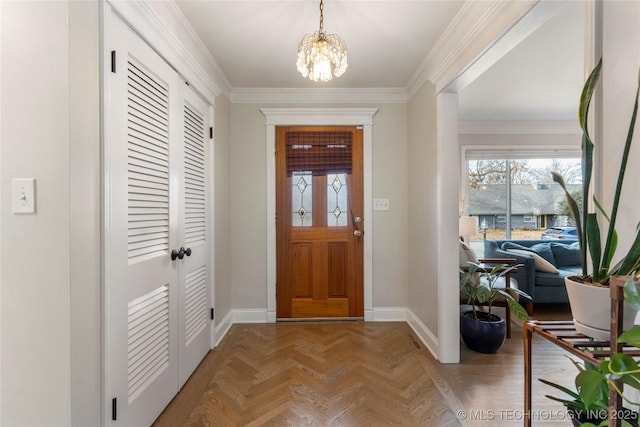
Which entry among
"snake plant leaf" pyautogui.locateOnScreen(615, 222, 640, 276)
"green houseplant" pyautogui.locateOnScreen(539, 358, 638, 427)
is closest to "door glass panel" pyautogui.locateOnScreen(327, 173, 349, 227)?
"green houseplant" pyautogui.locateOnScreen(539, 358, 638, 427)

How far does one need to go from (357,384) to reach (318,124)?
2415 millimetres

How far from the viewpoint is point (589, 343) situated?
86 centimetres

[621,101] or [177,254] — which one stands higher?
[621,101]

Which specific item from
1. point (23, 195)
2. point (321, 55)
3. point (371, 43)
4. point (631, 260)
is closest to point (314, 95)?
point (371, 43)

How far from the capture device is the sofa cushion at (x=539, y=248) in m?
3.71

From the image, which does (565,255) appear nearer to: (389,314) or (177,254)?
(389,314)

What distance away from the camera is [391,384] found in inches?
79.0

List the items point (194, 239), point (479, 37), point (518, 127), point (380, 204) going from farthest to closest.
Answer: point (518, 127) → point (380, 204) → point (194, 239) → point (479, 37)

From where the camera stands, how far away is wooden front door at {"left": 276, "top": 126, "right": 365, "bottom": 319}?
10.3 feet

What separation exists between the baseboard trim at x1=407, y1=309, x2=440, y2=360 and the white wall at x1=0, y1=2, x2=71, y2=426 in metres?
2.33

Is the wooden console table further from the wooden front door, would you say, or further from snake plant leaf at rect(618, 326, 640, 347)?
the wooden front door

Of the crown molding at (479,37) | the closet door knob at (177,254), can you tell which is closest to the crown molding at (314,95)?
the crown molding at (479,37)

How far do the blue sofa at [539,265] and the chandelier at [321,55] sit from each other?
10.6 ft

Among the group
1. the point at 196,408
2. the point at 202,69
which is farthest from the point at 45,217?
the point at 202,69
